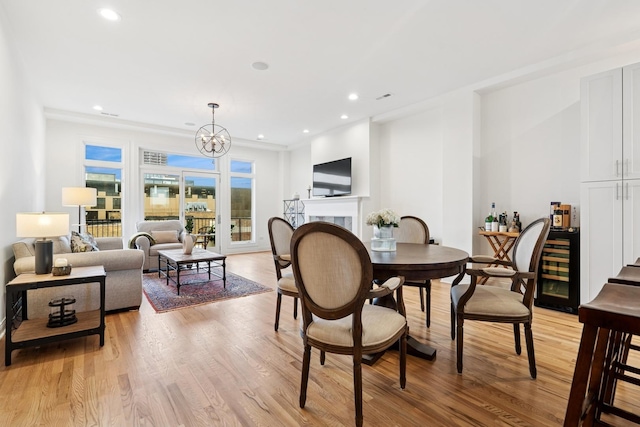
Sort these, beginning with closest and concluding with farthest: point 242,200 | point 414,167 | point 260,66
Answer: point 260,66 → point 414,167 → point 242,200

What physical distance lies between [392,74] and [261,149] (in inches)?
196

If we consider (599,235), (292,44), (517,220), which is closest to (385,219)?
(292,44)

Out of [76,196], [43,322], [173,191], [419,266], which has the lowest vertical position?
[43,322]

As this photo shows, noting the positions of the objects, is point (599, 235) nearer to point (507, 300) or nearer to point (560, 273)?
point (560, 273)

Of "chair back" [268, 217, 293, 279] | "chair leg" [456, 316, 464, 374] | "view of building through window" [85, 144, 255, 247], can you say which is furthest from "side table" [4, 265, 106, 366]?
"view of building through window" [85, 144, 255, 247]

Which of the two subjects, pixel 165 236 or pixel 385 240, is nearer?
pixel 385 240

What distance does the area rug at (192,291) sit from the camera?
3612 mm

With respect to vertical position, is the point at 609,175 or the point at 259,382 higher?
the point at 609,175

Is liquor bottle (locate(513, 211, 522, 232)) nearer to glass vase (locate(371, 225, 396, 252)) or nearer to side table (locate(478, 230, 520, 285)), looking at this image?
side table (locate(478, 230, 520, 285))

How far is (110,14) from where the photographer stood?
108 inches

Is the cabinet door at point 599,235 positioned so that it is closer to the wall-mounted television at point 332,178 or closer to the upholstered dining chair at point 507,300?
the upholstered dining chair at point 507,300

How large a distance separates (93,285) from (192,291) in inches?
49.4

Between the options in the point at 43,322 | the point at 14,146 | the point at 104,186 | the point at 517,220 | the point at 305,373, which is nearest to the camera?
the point at 305,373

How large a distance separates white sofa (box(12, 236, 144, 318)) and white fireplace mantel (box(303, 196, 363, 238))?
381 centimetres
